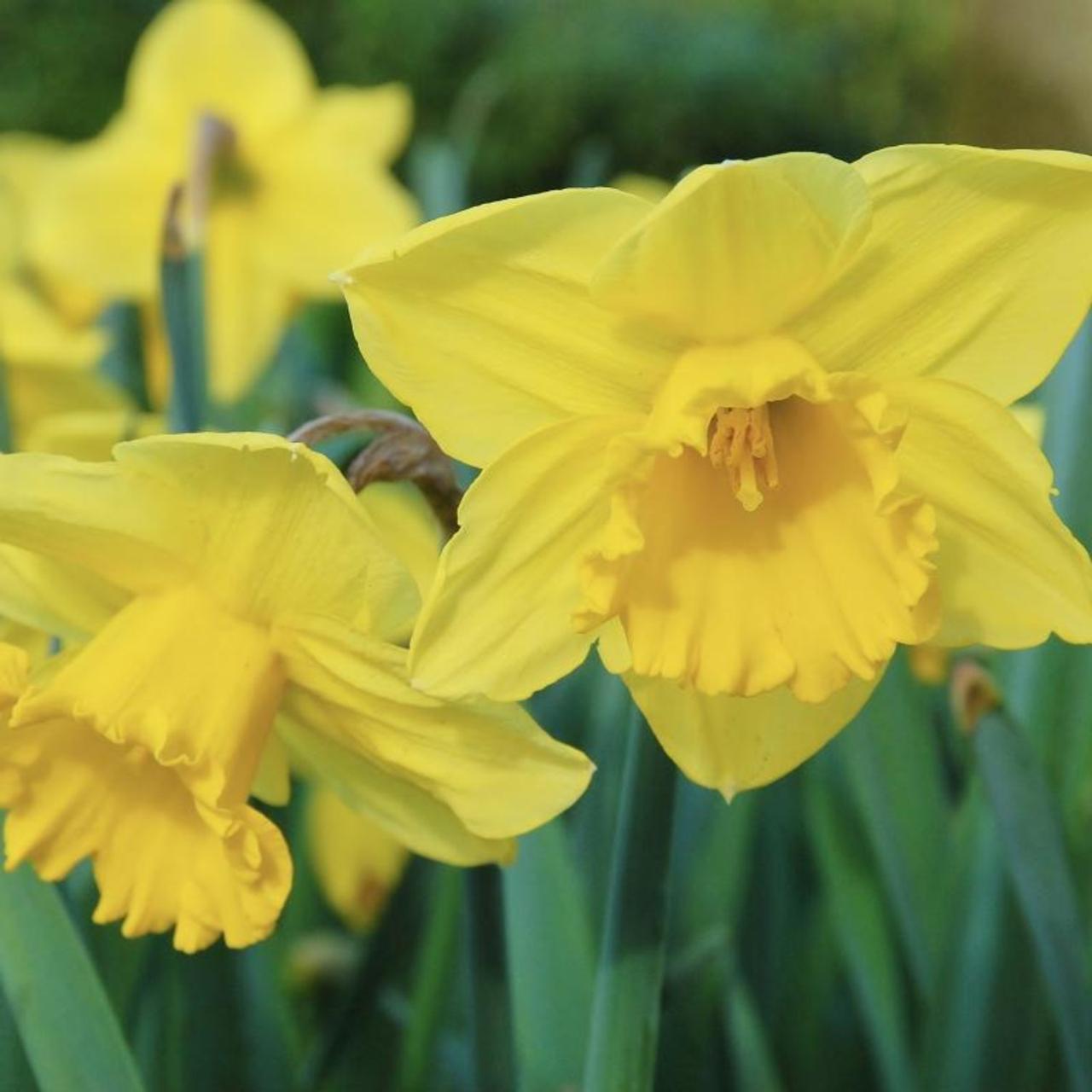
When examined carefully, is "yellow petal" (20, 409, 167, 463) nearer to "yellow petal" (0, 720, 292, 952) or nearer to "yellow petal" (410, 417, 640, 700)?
"yellow petal" (0, 720, 292, 952)

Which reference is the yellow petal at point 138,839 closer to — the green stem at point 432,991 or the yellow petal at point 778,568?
the yellow petal at point 778,568

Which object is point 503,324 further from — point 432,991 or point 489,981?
point 432,991

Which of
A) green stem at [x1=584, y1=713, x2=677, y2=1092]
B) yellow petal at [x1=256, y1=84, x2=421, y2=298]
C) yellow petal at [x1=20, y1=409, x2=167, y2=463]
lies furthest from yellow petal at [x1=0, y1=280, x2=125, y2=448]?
green stem at [x1=584, y1=713, x2=677, y2=1092]

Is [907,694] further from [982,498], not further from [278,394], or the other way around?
[278,394]

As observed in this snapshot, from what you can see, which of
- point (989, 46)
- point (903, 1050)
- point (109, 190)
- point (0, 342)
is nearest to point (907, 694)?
point (903, 1050)

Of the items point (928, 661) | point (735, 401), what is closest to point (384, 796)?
point (735, 401)
